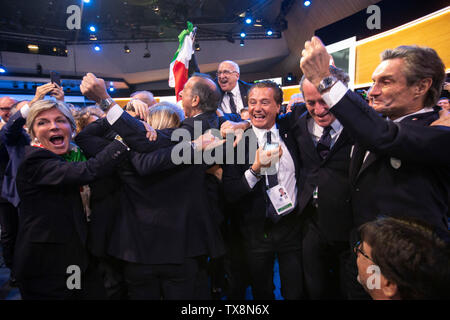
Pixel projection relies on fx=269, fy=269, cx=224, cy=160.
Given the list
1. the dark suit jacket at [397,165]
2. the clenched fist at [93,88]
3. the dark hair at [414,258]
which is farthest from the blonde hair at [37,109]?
the dark hair at [414,258]

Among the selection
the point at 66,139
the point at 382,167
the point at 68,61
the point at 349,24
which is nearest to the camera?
the point at 382,167

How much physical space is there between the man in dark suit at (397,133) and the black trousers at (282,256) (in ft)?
1.84

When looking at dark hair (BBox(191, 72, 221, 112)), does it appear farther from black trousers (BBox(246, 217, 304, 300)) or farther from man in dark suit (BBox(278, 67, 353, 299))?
black trousers (BBox(246, 217, 304, 300))

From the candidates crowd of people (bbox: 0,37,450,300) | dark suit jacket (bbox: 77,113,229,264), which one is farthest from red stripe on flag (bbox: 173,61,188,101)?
dark suit jacket (bbox: 77,113,229,264)

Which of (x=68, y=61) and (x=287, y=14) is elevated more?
(x=287, y=14)

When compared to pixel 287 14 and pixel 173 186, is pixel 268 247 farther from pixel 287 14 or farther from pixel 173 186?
pixel 287 14

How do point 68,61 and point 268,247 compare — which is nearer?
point 268,247

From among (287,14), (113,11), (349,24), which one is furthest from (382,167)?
(113,11)

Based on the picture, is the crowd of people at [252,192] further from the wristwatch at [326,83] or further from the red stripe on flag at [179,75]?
the red stripe on flag at [179,75]

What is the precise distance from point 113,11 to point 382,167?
11040mm

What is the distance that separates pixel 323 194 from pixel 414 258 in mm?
792

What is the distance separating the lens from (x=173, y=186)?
1.62 metres

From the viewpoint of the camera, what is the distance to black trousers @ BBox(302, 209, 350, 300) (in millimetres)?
1763

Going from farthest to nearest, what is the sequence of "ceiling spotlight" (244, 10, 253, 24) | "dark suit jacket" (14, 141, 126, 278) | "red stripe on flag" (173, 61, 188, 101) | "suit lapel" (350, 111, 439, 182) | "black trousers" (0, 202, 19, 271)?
"ceiling spotlight" (244, 10, 253, 24), "red stripe on flag" (173, 61, 188, 101), "black trousers" (0, 202, 19, 271), "dark suit jacket" (14, 141, 126, 278), "suit lapel" (350, 111, 439, 182)
